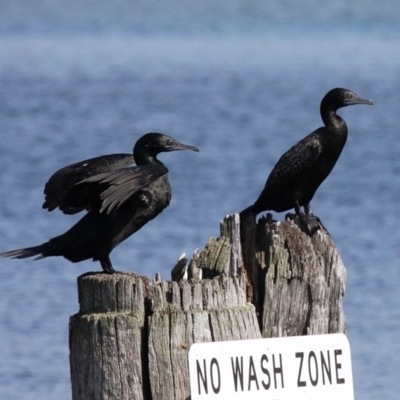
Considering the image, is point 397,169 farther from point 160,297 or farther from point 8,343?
point 160,297

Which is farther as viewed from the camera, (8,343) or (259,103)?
(259,103)

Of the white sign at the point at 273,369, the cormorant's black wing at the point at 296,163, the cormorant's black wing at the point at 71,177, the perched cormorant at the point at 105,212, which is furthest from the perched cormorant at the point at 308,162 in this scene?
the white sign at the point at 273,369

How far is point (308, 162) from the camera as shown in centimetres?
626

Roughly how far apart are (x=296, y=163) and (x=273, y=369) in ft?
9.35

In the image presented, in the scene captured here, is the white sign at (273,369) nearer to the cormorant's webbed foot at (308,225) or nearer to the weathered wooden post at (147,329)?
the weathered wooden post at (147,329)

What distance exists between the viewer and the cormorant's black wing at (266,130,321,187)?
617 centimetres

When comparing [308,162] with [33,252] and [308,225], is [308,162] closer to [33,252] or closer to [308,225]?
[308,225]

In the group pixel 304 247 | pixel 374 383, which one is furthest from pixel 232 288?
pixel 374 383

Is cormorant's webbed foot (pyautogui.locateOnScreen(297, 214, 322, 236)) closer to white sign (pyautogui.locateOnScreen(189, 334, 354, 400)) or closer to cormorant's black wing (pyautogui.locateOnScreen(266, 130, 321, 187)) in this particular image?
cormorant's black wing (pyautogui.locateOnScreen(266, 130, 321, 187))

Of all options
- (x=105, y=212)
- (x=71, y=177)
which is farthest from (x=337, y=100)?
(x=71, y=177)

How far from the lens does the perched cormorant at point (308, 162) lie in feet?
20.3

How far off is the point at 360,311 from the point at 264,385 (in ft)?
21.2

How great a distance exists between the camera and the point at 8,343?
30.1ft

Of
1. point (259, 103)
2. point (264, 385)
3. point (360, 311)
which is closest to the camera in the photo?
point (264, 385)
